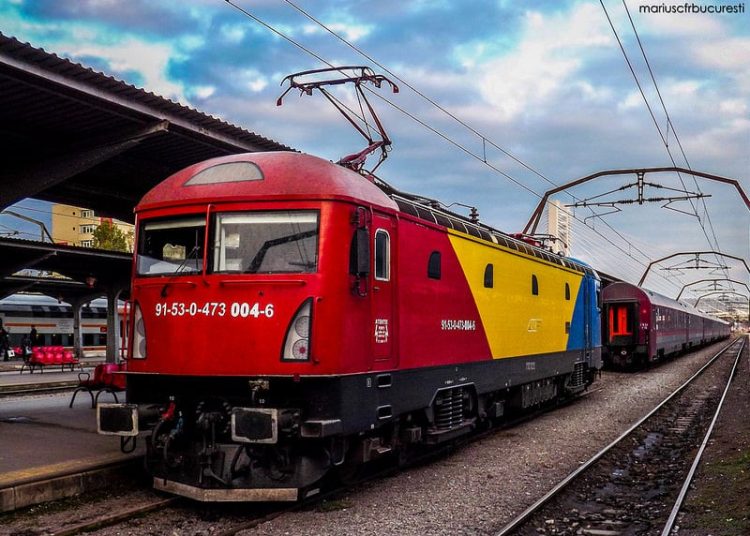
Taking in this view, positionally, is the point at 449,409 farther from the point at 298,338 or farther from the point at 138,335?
the point at 138,335

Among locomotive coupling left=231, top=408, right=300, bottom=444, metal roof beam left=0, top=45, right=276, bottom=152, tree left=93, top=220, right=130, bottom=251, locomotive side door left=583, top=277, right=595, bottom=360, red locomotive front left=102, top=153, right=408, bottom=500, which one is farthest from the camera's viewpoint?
tree left=93, top=220, right=130, bottom=251

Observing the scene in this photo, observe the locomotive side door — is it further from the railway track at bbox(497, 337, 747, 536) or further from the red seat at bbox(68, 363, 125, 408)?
the red seat at bbox(68, 363, 125, 408)

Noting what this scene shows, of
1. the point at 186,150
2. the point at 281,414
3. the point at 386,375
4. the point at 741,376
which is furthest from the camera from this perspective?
the point at 741,376

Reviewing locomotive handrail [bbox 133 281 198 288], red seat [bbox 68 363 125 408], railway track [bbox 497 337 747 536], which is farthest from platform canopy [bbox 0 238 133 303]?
railway track [bbox 497 337 747 536]

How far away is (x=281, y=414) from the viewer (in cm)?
713

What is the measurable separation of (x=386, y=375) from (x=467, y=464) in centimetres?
260

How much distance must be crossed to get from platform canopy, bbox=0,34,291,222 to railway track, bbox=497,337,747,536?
7.54m

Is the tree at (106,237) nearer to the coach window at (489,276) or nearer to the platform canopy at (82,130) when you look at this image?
the platform canopy at (82,130)

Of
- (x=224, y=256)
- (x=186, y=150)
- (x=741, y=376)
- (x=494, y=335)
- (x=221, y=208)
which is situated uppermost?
(x=186, y=150)

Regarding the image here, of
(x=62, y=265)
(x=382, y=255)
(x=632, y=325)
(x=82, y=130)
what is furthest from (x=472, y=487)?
(x=632, y=325)

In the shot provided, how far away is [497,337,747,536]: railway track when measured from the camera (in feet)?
24.6

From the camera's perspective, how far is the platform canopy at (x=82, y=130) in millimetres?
9492

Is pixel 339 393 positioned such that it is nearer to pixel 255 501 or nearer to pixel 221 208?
pixel 255 501

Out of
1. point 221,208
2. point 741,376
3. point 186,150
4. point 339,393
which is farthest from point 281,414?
point 741,376
